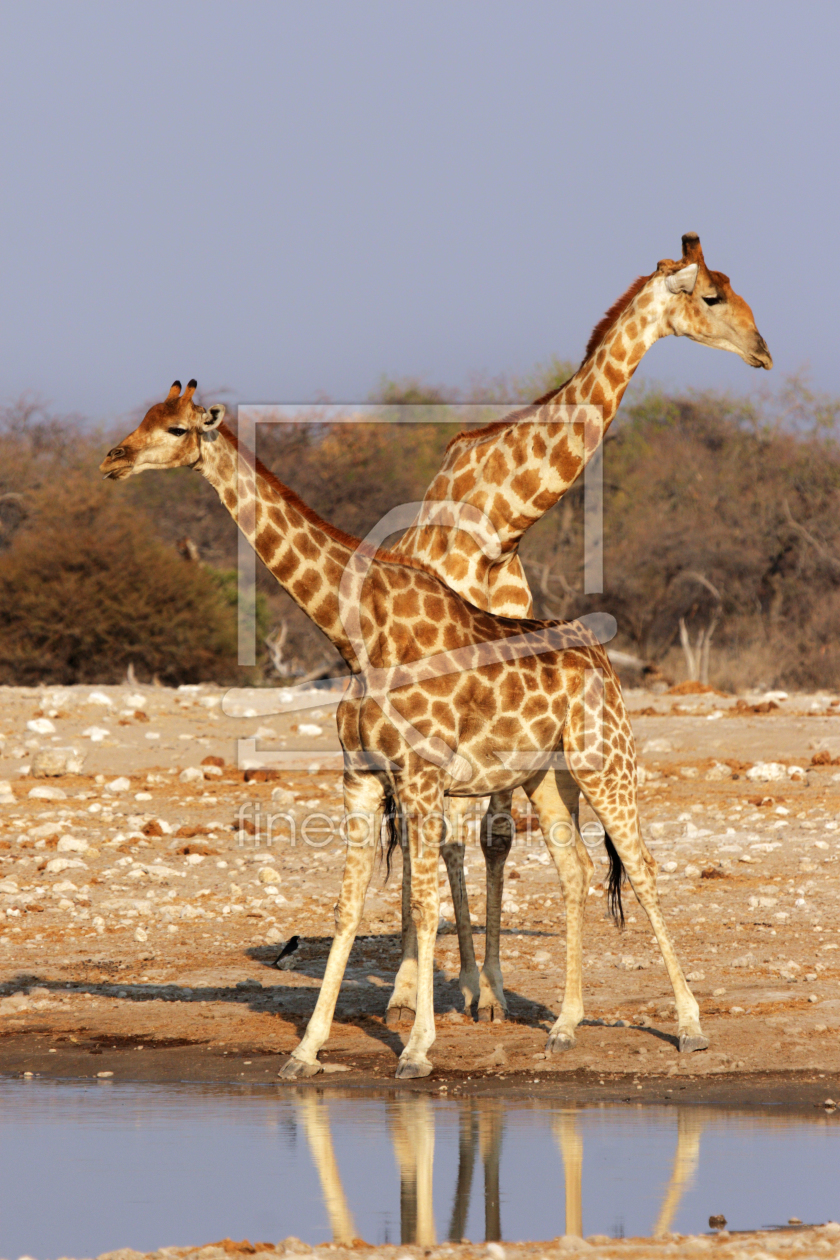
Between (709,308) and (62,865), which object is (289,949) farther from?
(709,308)

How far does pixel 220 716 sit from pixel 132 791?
13.3 ft

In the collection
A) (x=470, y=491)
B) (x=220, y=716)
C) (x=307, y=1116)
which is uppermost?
(x=470, y=491)

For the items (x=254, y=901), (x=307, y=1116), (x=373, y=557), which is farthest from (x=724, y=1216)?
(x=254, y=901)

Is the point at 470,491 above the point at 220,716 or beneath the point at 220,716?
above

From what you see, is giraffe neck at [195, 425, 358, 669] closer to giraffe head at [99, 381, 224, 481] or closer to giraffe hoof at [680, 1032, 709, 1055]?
giraffe head at [99, 381, 224, 481]

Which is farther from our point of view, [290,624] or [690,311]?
[290,624]

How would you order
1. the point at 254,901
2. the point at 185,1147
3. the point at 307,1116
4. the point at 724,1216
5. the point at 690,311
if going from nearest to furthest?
the point at 724,1216
the point at 185,1147
the point at 307,1116
the point at 690,311
the point at 254,901

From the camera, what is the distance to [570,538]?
115 feet

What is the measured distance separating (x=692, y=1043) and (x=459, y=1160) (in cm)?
189

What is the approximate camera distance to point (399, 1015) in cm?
804

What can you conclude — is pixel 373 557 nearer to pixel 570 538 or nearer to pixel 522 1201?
pixel 522 1201

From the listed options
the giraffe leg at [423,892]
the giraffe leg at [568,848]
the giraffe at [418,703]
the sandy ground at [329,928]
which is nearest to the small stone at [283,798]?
the sandy ground at [329,928]

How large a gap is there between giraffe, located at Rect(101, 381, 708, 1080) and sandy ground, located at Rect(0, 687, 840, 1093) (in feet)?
1.46

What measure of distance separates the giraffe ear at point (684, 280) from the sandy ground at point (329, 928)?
3.49 m
